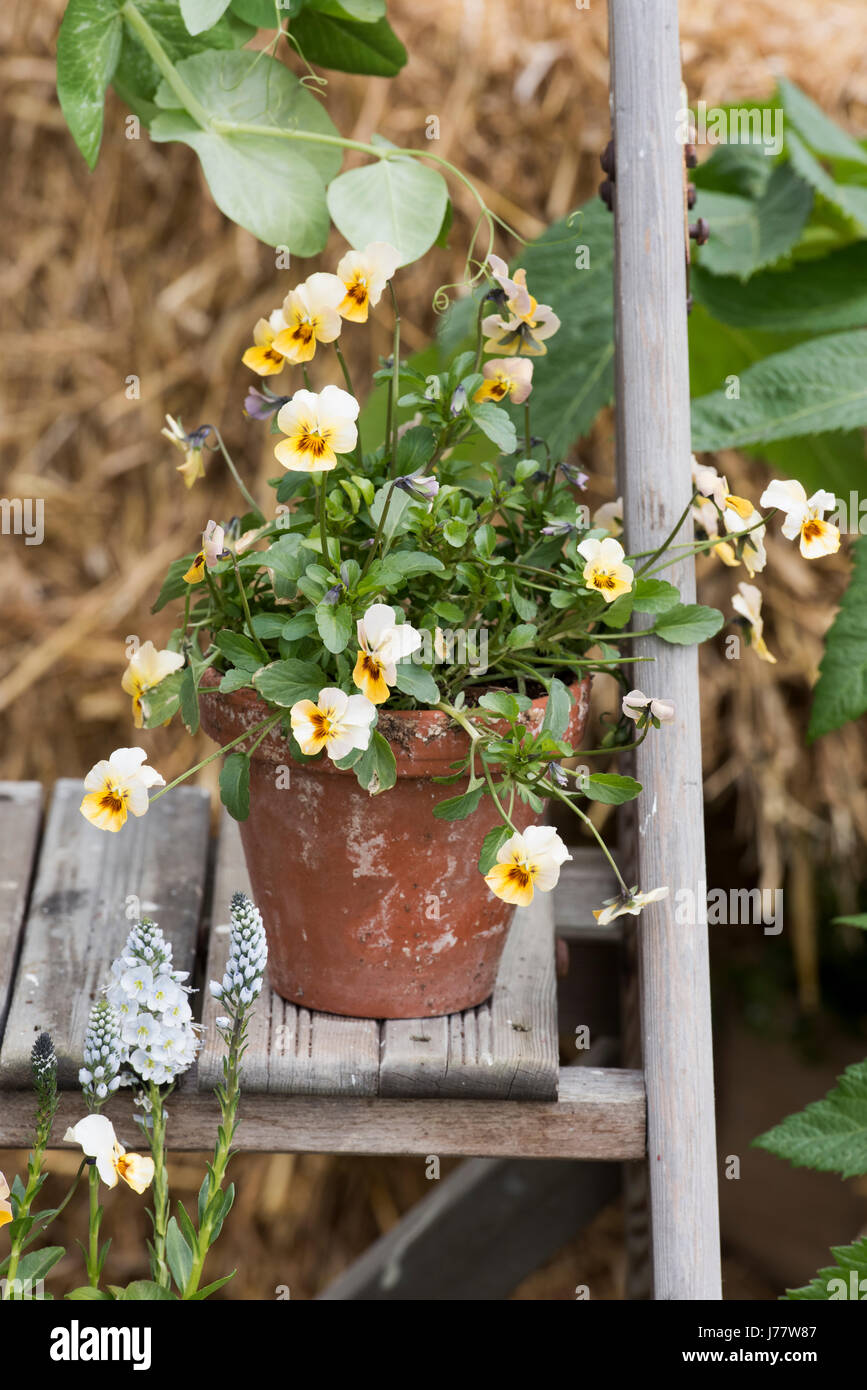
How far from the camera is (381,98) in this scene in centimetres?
→ 128

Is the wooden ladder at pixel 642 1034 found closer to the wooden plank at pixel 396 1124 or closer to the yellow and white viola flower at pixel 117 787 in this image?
the wooden plank at pixel 396 1124

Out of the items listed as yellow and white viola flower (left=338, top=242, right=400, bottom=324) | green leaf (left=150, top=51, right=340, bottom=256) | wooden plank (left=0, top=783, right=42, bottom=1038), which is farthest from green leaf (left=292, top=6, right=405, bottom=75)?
wooden plank (left=0, top=783, right=42, bottom=1038)

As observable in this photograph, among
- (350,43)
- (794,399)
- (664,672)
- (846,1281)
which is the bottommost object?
(846,1281)

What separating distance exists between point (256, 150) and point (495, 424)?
0.99ft

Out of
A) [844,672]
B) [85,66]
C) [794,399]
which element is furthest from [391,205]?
[844,672]

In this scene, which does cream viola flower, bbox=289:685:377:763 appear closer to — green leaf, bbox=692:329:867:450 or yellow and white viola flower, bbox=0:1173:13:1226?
yellow and white viola flower, bbox=0:1173:13:1226

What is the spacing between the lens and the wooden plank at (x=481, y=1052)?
2.37 ft

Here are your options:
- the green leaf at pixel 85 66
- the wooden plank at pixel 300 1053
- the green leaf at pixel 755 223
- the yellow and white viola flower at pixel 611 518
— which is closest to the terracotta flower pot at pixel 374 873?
the wooden plank at pixel 300 1053

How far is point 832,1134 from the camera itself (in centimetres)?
81

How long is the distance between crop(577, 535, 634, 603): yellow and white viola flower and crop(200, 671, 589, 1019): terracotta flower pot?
3.0 inches

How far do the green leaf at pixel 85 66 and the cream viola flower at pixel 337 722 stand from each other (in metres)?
0.41

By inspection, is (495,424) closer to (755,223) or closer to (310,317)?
(310,317)

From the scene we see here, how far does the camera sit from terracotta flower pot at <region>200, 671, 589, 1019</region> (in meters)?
0.69
